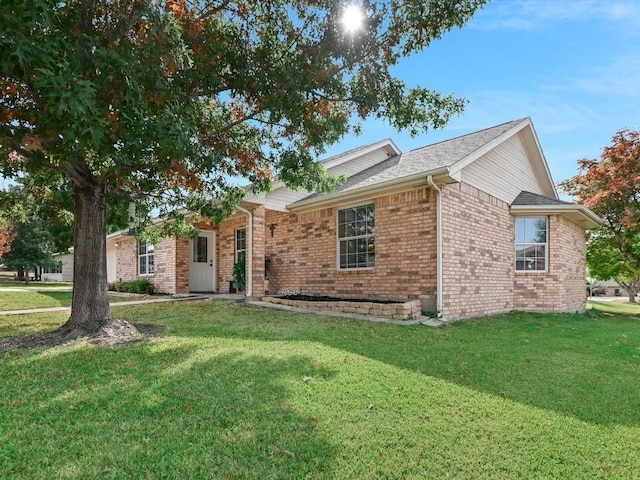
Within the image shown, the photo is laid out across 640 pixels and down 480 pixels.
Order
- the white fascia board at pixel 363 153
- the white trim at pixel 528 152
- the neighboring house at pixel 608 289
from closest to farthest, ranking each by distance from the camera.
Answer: the white trim at pixel 528 152 < the white fascia board at pixel 363 153 < the neighboring house at pixel 608 289

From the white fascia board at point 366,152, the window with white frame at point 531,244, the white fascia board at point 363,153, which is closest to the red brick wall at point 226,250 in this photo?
the white fascia board at point 363,153

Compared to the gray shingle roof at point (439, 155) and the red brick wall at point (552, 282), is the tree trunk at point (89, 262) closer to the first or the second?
the gray shingle roof at point (439, 155)

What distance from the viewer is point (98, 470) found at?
243cm

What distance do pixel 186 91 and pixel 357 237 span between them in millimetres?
6068

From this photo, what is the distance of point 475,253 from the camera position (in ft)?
32.2

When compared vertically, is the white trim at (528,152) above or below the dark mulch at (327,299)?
above

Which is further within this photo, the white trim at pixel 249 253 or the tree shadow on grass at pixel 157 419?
the white trim at pixel 249 253

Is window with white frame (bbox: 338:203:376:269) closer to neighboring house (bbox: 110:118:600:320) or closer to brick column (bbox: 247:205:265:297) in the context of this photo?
neighboring house (bbox: 110:118:600:320)

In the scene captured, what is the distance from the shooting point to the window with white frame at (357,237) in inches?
405

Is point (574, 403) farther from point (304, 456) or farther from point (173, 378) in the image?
point (173, 378)

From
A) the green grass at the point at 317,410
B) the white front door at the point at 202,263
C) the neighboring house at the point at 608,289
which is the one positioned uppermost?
the white front door at the point at 202,263

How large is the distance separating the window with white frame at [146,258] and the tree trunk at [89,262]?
32.7ft

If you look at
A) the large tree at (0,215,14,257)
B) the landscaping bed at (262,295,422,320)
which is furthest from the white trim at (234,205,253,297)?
the large tree at (0,215,14,257)

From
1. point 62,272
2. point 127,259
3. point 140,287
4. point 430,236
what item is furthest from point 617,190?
point 62,272
